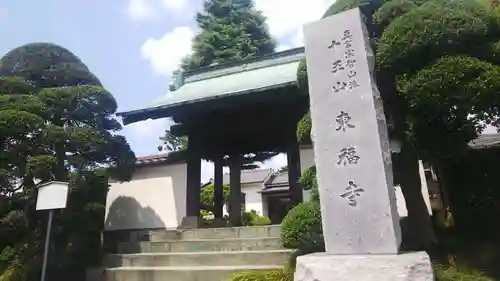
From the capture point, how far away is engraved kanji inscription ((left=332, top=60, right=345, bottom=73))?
4.54 m

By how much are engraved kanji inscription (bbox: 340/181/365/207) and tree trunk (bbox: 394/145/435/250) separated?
215 centimetres

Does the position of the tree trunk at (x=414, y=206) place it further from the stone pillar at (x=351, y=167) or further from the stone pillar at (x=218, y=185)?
the stone pillar at (x=218, y=185)

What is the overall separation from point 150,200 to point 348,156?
6572mm

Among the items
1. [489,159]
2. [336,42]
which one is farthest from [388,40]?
[489,159]

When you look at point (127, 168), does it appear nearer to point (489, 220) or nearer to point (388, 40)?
point (388, 40)

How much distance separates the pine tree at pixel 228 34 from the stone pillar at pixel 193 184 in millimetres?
10646

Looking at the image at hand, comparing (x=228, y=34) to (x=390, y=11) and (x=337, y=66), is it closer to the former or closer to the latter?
(x=390, y=11)

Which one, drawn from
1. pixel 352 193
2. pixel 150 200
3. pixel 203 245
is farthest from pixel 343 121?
pixel 150 200

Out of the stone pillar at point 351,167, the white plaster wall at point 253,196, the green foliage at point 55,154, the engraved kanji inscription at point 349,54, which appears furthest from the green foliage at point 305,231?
the white plaster wall at point 253,196

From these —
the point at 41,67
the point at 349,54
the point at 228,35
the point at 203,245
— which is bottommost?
the point at 203,245

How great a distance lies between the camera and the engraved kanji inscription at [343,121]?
4277mm

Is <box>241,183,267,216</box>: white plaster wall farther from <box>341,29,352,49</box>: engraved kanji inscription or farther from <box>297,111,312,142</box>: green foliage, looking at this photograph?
<box>341,29,352,49</box>: engraved kanji inscription

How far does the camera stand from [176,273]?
626 centimetres

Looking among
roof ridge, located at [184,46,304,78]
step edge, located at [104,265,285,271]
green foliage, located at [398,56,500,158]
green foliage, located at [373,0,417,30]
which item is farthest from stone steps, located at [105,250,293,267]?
roof ridge, located at [184,46,304,78]
